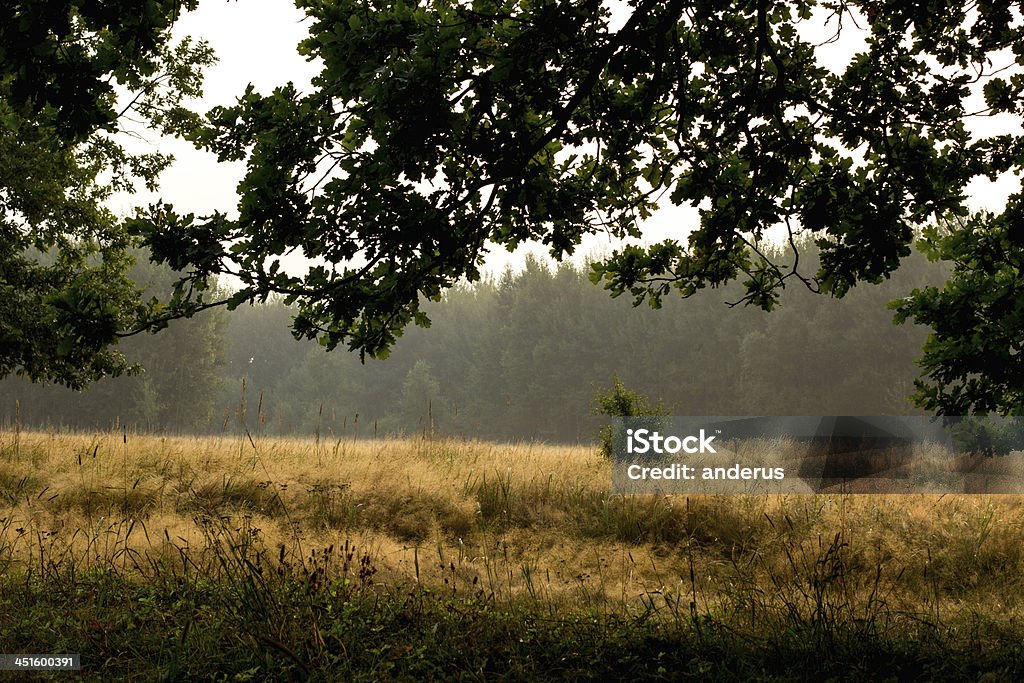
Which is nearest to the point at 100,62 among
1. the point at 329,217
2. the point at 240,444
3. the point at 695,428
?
the point at 329,217

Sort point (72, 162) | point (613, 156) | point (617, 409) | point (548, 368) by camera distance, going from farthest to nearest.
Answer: point (548, 368) → point (617, 409) → point (72, 162) → point (613, 156)

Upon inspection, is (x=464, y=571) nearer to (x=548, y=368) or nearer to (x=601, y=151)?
(x=601, y=151)

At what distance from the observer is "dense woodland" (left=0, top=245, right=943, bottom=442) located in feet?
131

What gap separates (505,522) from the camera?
10.0 metres

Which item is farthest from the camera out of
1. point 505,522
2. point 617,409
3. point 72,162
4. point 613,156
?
point 617,409

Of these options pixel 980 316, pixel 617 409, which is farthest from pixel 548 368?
pixel 980 316

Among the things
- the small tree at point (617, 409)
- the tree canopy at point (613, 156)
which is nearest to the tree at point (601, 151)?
the tree canopy at point (613, 156)

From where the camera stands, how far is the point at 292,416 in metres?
53.1

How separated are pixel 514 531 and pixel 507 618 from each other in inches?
175

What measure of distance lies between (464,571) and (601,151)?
392cm

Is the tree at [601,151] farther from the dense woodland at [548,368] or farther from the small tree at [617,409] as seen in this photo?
the dense woodland at [548,368]

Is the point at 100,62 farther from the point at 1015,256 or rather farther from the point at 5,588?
the point at 1015,256

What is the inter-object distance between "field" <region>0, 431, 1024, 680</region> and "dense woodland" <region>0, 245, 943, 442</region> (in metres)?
24.4

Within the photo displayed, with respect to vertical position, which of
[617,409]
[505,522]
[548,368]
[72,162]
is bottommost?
[505,522]
